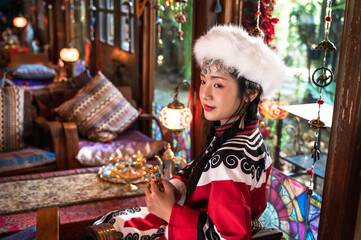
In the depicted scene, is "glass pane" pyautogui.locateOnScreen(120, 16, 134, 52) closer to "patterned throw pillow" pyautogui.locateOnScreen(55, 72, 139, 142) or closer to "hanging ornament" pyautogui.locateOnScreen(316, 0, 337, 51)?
"patterned throw pillow" pyautogui.locateOnScreen(55, 72, 139, 142)

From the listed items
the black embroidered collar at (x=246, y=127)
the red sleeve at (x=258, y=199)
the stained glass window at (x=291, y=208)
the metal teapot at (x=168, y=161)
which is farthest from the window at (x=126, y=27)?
the red sleeve at (x=258, y=199)

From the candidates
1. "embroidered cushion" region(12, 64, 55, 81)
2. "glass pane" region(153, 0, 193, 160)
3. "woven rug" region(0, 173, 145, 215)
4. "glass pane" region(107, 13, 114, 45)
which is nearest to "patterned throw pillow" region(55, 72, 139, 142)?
"glass pane" region(153, 0, 193, 160)

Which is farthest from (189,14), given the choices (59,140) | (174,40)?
(59,140)

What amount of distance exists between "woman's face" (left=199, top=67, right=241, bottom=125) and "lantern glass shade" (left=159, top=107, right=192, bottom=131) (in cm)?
97

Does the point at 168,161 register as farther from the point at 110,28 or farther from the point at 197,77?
the point at 110,28

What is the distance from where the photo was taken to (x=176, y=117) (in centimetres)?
267

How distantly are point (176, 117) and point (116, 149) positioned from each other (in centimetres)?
95

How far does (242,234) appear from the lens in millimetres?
1422

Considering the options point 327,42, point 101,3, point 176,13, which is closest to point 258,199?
point 327,42

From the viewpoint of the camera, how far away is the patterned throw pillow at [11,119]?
3.17 meters

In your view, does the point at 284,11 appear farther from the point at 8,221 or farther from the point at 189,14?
the point at 8,221

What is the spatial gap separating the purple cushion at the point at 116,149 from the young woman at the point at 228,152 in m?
1.56

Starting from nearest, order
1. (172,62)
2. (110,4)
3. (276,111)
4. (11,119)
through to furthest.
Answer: (276,111), (11,119), (172,62), (110,4)

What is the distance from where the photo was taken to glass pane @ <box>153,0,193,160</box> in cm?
333
